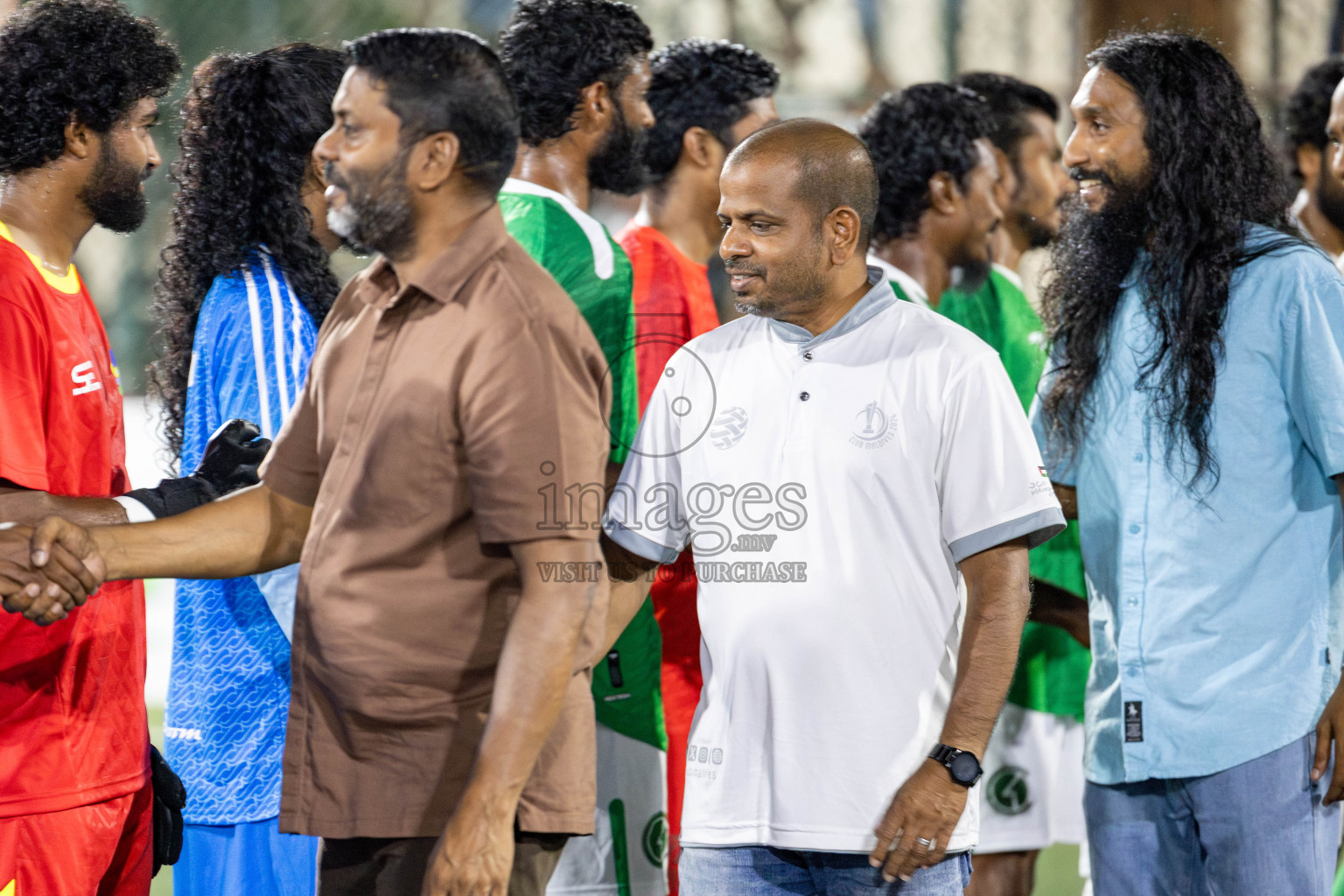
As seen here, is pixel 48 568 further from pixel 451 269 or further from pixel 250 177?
pixel 250 177

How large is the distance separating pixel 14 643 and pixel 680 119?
240cm

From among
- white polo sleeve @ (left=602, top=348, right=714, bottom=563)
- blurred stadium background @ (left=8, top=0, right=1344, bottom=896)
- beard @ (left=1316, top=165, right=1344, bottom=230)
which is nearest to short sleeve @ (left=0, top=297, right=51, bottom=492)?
white polo sleeve @ (left=602, top=348, right=714, bottom=563)

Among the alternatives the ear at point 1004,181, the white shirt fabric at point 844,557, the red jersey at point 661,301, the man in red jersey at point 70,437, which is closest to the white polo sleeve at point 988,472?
the white shirt fabric at point 844,557

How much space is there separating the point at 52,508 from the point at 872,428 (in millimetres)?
1412

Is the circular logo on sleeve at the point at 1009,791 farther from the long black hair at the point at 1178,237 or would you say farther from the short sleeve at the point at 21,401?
the short sleeve at the point at 21,401

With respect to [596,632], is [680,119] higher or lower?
higher

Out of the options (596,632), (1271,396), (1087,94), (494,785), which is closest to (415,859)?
(494,785)

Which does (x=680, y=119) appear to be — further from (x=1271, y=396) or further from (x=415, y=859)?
(x=415, y=859)

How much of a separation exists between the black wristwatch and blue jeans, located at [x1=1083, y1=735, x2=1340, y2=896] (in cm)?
79

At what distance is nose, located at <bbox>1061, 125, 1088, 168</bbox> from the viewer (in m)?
3.18

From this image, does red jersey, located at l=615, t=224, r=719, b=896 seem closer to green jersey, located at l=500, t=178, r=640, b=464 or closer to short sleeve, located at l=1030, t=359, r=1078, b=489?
green jersey, located at l=500, t=178, r=640, b=464

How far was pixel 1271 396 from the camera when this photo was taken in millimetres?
2867

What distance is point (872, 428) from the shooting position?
95.4 inches

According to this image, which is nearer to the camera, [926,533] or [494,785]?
[494,785]
